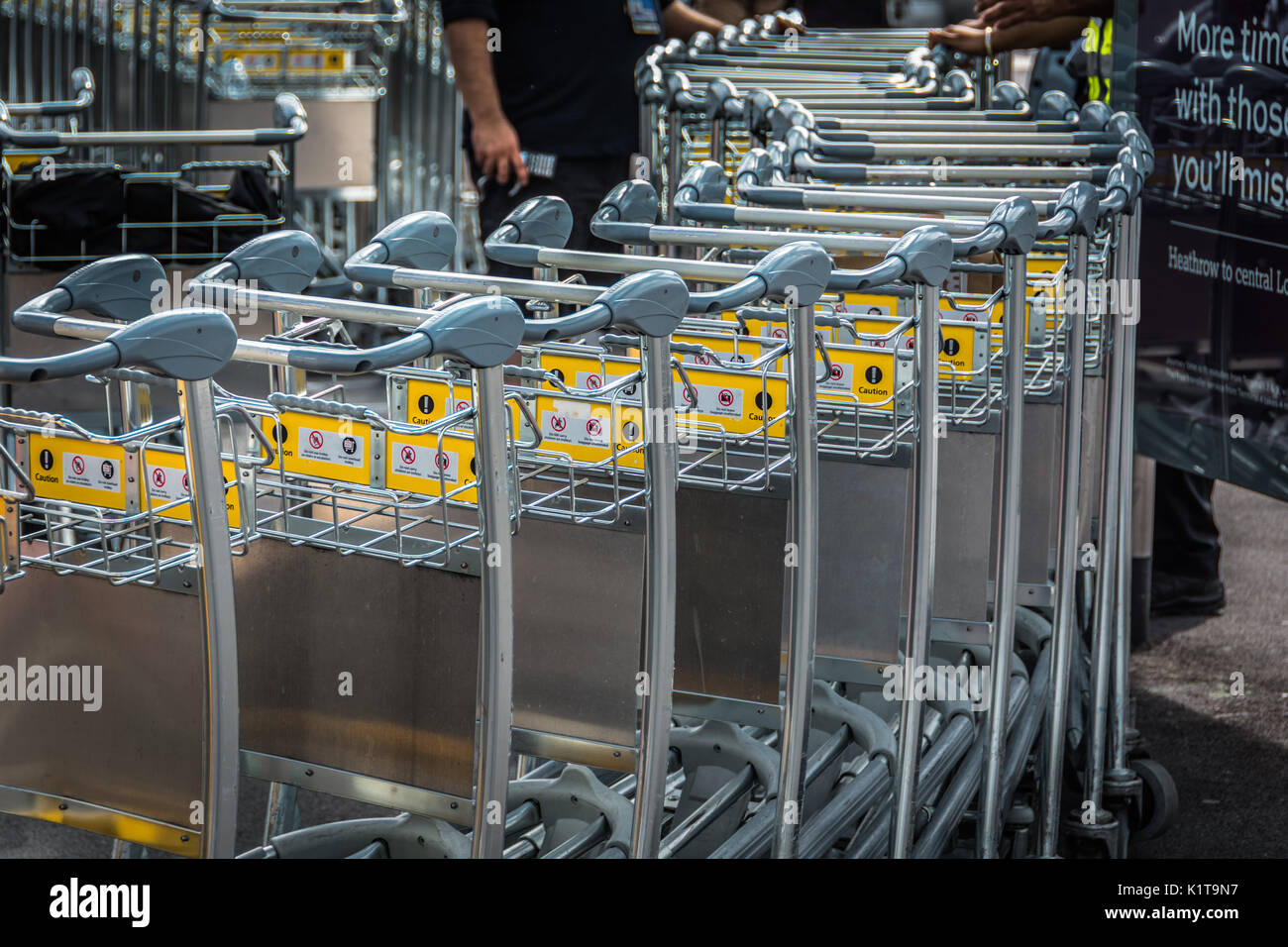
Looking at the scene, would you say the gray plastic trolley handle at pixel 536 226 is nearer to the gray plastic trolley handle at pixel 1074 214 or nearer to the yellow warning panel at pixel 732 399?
the yellow warning panel at pixel 732 399

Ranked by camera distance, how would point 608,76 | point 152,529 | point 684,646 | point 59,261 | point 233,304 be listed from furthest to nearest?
1. point 608,76
2. point 59,261
3. point 684,646
4. point 233,304
5. point 152,529

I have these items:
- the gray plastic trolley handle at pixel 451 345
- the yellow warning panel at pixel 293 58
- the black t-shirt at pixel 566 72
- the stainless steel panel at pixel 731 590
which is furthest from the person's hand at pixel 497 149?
the yellow warning panel at pixel 293 58

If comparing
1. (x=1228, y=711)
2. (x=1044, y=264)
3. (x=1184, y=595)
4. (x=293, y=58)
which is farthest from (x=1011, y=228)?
(x=293, y=58)

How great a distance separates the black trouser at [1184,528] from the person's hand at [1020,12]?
1.34m

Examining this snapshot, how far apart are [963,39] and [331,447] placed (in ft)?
10.7

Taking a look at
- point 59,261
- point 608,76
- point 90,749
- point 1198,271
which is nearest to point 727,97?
point 608,76

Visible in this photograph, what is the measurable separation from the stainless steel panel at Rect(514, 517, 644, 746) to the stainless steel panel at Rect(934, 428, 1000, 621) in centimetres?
75

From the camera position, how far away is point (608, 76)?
4.32m

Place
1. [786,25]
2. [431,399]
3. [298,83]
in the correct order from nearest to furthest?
1. [431,399]
2. [786,25]
3. [298,83]

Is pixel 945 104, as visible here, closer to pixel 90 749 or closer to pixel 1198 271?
pixel 1198 271

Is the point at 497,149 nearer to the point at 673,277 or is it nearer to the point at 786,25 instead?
the point at 786,25

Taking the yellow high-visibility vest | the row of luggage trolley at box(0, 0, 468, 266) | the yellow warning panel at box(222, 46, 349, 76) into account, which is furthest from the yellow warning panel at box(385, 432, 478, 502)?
the yellow warning panel at box(222, 46, 349, 76)

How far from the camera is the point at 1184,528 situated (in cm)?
466

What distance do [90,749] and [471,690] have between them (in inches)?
17.9
